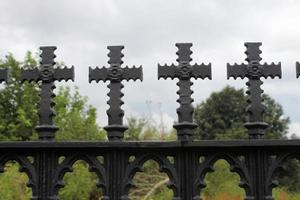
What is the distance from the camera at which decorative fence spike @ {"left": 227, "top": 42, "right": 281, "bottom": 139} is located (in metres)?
7.77

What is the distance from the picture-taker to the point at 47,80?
8.10 meters

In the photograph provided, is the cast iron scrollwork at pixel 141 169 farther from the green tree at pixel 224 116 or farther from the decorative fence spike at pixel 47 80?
the green tree at pixel 224 116

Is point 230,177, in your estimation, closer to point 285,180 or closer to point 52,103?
point 52,103

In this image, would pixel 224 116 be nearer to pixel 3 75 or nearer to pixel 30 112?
pixel 30 112

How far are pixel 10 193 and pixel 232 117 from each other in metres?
29.5

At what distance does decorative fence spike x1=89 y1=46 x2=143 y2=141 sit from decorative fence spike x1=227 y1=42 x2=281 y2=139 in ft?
4.42

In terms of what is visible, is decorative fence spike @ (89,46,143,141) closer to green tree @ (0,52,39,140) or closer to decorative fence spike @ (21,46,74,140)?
decorative fence spike @ (21,46,74,140)

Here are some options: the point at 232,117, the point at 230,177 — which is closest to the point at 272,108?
the point at 232,117

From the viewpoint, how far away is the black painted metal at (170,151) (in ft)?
25.2

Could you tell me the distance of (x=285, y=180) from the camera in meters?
44.6

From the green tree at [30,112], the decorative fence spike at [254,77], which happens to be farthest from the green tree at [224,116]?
the decorative fence spike at [254,77]

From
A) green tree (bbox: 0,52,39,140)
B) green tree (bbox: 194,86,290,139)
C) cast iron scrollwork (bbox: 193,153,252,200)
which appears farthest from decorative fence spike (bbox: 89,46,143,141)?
green tree (bbox: 194,86,290,139)

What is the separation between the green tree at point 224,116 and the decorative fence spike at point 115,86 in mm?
37580

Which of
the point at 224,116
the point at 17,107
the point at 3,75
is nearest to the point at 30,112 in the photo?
the point at 17,107
